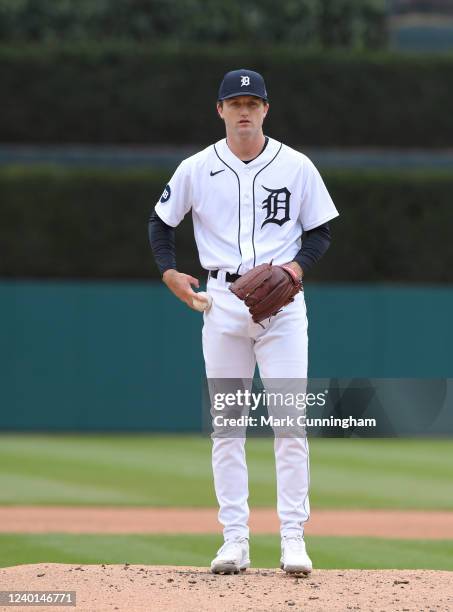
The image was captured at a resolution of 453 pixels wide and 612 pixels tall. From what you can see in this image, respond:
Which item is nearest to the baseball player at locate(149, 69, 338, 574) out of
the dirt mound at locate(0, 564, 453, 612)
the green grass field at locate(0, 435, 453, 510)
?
the dirt mound at locate(0, 564, 453, 612)

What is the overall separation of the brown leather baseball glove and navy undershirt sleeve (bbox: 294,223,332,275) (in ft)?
0.44

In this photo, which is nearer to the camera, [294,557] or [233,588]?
[233,588]

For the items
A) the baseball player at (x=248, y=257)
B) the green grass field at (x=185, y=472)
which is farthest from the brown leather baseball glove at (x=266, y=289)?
the green grass field at (x=185, y=472)

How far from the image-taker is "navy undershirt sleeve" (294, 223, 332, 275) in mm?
4680

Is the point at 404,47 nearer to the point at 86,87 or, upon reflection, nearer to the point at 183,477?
the point at 86,87

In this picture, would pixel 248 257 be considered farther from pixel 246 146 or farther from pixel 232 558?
pixel 232 558

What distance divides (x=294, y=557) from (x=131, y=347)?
34.6 ft

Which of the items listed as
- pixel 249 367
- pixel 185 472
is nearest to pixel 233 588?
pixel 249 367

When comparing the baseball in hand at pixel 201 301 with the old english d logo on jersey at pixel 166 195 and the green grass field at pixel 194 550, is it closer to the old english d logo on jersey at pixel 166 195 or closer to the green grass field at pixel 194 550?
the old english d logo on jersey at pixel 166 195

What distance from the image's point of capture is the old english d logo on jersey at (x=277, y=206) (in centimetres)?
463

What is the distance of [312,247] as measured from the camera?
4.72m

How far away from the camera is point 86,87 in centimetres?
2008

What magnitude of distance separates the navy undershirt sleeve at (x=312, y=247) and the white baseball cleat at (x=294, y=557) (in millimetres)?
975

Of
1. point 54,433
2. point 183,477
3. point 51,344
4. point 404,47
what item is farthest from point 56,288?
point 404,47
